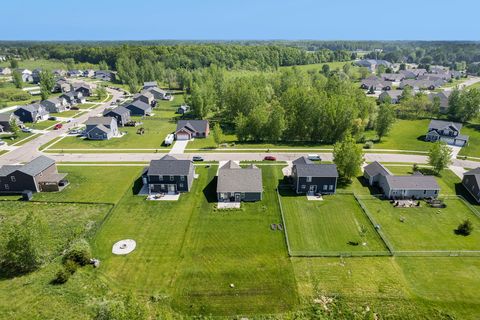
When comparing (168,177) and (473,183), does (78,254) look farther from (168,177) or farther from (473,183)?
(473,183)

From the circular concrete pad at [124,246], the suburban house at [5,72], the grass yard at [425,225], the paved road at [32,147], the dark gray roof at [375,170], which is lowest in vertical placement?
the grass yard at [425,225]

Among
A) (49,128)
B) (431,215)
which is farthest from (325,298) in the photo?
(49,128)

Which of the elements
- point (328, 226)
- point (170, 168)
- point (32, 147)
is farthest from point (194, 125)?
point (328, 226)

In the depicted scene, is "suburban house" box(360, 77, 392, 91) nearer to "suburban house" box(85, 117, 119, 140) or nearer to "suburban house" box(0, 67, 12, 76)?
"suburban house" box(85, 117, 119, 140)

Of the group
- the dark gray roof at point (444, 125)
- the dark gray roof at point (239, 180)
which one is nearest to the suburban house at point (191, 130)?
the dark gray roof at point (239, 180)

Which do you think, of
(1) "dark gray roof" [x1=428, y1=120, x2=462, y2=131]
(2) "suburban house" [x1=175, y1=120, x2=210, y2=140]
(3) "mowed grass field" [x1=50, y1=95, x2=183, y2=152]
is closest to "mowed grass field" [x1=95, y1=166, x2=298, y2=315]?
(3) "mowed grass field" [x1=50, y1=95, x2=183, y2=152]

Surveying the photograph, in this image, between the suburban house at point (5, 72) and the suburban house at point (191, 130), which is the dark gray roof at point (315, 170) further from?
the suburban house at point (5, 72)
